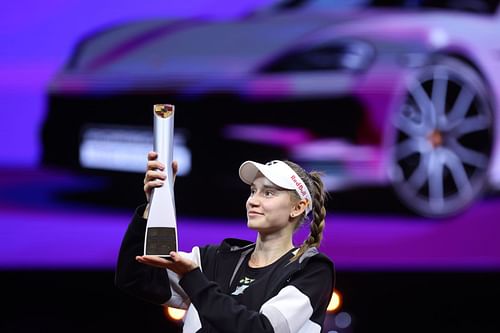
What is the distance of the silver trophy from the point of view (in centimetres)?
241

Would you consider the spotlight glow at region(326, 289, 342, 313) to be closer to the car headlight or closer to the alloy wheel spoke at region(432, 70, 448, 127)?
the alloy wheel spoke at region(432, 70, 448, 127)

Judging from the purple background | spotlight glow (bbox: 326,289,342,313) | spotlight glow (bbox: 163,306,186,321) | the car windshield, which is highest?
the car windshield

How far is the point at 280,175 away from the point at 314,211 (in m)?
0.15

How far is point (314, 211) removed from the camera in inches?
105

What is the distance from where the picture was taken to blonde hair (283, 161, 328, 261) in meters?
2.64

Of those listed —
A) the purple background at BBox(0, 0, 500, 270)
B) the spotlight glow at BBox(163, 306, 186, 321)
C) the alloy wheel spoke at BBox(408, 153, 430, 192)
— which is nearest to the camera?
the purple background at BBox(0, 0, 500, 270)

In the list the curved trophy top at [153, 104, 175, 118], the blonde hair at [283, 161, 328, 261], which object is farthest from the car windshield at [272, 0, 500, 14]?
the curved trophy top at [153, 104, 175, 118]

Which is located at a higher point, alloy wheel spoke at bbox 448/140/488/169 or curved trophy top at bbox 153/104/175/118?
curved trophy top at bbox 153/104/175/118

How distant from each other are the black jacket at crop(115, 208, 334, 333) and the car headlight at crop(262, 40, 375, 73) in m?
2.23

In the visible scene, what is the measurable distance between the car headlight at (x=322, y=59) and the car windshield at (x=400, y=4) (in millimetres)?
209

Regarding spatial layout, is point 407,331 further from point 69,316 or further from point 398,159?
point 69,316

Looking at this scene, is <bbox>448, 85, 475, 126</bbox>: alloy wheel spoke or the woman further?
<bbox>448, 85, 475, 126</bbox>: alloy wheel spoke

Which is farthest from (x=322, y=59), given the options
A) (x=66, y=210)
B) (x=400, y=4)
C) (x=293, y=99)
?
(x=66, y=210)

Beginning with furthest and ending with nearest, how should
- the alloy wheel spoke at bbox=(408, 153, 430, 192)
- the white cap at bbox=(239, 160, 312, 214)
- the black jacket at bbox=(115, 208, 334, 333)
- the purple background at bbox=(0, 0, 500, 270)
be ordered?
the alloy wheel spoke at bbox=(408, 153, 430, 192)
the purple background at bbox=(0, 0, 500, 270)
the white cap at bbox=(239, 160, 312, 214)
the black jacket at bbox=(115, 208, 334, 333)
